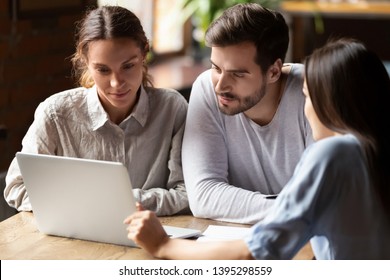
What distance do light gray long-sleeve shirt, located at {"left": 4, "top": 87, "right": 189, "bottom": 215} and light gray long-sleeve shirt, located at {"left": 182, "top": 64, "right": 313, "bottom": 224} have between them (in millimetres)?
72

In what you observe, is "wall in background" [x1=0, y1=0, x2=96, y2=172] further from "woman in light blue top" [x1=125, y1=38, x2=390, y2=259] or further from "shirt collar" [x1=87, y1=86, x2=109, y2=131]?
"woman in light blue top" [x1=125, y1=38, x2=390, y2=259]

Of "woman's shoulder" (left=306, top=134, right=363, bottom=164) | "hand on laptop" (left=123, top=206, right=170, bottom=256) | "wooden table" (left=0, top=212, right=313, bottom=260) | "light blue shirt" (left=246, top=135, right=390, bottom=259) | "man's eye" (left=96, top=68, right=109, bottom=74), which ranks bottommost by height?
"wooden table" (left=0, top=212, right=313, bottom=260)

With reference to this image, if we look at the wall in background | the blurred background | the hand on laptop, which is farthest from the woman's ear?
the wall in background

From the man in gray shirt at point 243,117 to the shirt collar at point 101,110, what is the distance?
0.15 metres

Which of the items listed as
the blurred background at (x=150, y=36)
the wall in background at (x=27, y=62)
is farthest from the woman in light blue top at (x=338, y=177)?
the wall in background at (x=27, y=62)

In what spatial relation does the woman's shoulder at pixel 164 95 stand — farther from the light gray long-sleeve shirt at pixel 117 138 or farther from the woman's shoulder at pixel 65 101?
the woman's shoulder at pixel 65 101

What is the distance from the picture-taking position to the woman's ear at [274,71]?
97.0 inches

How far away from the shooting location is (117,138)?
8.20ft

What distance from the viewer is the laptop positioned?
1.99 meters

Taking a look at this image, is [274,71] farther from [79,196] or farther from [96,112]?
[79,196]

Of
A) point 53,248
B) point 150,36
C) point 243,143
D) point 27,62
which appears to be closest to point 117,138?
point 243,143
